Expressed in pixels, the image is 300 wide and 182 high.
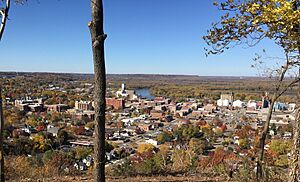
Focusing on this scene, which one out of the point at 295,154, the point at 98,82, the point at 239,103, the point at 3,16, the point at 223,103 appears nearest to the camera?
the point at 98,82

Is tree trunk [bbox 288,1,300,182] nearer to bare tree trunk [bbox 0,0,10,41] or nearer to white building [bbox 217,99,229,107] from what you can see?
bare tree trunk [bbox 0,0,10,41]

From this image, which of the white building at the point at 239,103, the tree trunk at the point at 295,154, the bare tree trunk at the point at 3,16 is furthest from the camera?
the white building at the point at 239,103

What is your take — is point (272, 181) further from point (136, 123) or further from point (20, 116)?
point (20, 116)

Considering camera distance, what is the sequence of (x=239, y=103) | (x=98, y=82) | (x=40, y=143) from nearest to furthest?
(x=98, y=82)
(x=40, y=143)
(x=239, y=103)

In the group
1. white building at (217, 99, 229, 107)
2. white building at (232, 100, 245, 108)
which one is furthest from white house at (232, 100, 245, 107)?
white building at (217, 99, 229, 107)

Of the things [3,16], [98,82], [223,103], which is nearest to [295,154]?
[98,82]

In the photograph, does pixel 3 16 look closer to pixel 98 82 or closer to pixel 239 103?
pixel 98 82

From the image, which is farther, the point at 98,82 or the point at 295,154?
the point at 295,154

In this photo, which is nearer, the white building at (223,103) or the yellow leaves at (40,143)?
the yellow leaves at (40,143)

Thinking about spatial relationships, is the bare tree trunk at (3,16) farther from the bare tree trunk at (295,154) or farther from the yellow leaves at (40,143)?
the yellow leaves at (40,143)

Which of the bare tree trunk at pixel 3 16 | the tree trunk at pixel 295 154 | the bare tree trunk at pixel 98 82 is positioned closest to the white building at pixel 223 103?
the tree trunk at pixel 295 154
